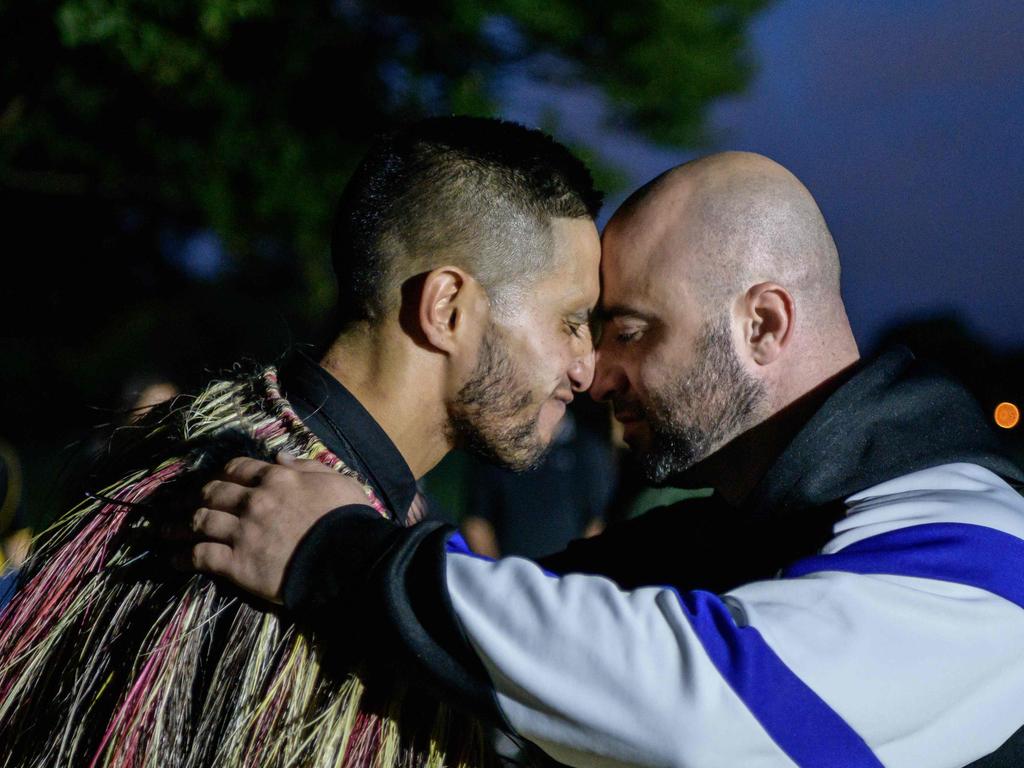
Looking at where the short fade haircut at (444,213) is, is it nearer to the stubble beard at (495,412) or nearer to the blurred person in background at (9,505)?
the stubble beard at (495,412)

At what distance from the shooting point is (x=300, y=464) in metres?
1.79

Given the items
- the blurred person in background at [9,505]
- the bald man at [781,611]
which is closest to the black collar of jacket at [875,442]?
the bald man at [781,611]

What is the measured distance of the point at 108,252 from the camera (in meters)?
9.49

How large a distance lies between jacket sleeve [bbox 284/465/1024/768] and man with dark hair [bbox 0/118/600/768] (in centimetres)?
20

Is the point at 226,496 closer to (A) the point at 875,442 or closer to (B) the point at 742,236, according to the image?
(A) the point at 875,442

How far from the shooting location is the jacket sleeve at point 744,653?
1.53 meters

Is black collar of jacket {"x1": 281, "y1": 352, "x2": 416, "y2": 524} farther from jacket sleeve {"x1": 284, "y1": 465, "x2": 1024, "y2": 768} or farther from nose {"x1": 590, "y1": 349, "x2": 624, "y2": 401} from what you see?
nose {"x1": 590, "y1": 349, "x2": 624, "y2": 401}

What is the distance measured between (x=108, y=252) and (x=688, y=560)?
26.8 feet

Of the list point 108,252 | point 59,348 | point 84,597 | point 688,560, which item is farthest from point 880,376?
point 59,348

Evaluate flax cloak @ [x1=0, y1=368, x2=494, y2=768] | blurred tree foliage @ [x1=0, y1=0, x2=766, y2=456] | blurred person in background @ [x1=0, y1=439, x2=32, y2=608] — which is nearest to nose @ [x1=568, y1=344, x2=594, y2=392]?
flax cloak @ [x1=0, y1=368, x2=494, y2=768]

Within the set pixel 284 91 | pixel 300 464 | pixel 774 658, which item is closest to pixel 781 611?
pixel 774 658

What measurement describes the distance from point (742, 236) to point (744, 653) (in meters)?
1.09

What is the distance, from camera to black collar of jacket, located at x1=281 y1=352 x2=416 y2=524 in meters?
2.04

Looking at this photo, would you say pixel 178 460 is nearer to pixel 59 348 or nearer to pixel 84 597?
pixel 84 597
